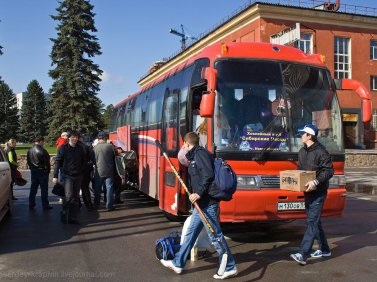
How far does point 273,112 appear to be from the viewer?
7.64 meters

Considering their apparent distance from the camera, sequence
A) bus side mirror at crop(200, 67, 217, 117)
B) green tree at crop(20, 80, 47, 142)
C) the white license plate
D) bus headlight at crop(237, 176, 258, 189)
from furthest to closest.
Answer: green tree at crop(20, 80, 47, 142) < the white license plate < bus headlight at crop(237, 176, 258, 189) < bus side mirror at crop(200, 67, 217, 117)

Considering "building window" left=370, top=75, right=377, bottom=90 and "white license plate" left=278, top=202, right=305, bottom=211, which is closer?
"white license plate" left=278, top=202, right=305, bottom=211

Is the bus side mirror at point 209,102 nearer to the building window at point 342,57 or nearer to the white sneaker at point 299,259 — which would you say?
the white sneaker at point 299,259

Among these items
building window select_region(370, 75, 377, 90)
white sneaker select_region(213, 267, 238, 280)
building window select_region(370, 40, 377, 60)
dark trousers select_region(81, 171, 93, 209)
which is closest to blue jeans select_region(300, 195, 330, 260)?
white sneaker select_region(213, 267, 238, 280)

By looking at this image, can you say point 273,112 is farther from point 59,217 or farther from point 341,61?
point 341,61

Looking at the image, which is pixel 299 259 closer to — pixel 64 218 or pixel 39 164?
pixel 64 218

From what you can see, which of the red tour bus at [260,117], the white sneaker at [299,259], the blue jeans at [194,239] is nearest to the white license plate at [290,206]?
the red tour bus at [260,117]

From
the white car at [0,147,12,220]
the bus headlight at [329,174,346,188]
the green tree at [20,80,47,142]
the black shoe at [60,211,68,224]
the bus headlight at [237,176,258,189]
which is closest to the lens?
the bus headlight at [237,176,258,189]

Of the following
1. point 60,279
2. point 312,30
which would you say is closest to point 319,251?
point 60,279

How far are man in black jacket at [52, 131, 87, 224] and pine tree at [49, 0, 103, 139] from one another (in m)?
31.9

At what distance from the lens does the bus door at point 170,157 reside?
853 centimetres

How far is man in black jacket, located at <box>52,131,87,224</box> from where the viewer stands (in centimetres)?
964

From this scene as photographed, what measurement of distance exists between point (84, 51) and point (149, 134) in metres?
34.3

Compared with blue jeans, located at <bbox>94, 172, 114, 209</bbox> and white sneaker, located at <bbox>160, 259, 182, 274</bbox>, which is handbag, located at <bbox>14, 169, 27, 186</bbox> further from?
white sneaker, located at <bbox>160, 259, 182, 274</bbox>
